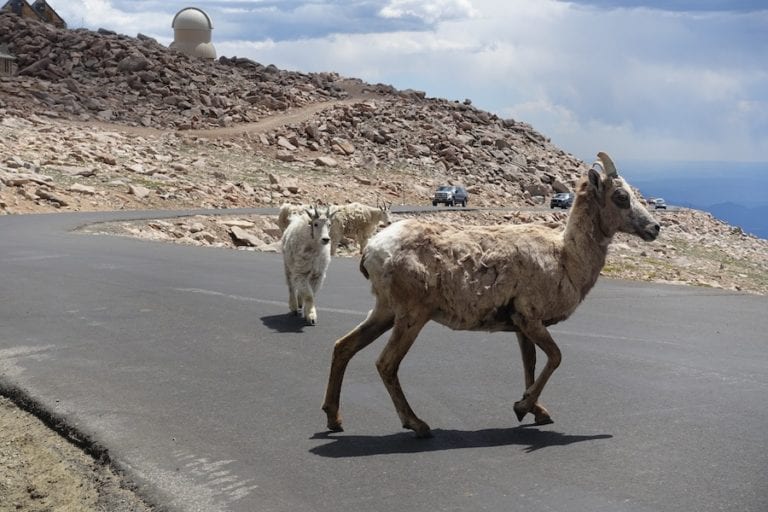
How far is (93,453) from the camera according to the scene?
8.12 meters

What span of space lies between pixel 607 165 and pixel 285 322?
6.40m

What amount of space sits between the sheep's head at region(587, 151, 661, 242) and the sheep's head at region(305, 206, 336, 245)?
6069 millimetres

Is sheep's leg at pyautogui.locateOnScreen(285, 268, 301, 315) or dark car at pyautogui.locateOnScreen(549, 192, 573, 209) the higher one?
dark car at pyautogui.locateOnScreen(549, 192, 573, 209)

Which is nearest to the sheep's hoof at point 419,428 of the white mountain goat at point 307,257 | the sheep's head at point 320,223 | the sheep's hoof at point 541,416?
the sheep's hoof at point 541,416

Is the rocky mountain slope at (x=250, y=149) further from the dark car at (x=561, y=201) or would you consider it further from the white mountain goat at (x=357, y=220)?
the white mountain goat at (x=357, y=220)

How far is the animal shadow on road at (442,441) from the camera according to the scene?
794 centimetres

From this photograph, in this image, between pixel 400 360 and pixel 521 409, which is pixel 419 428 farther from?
pixel 521 409

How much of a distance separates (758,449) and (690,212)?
68.3 meters

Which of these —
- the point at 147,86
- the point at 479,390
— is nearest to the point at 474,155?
the point at 147,86

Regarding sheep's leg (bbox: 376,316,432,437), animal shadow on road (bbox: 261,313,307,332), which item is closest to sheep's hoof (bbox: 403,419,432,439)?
sheep's leg (bbox: 376,316,432,437)

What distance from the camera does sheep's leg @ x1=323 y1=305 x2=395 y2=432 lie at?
8.35m

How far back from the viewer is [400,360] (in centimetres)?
810

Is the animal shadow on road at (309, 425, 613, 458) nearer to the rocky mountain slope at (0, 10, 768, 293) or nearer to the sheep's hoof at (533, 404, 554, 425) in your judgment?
the sheep's hoof at (533, 404, 554, 425)

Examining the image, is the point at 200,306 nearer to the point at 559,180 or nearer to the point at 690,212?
the point at 559,180
